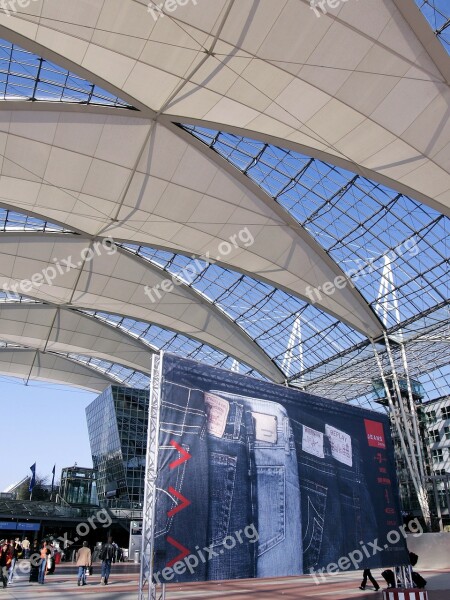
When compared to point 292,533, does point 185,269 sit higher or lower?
higher

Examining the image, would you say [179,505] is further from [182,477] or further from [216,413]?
[216,413]

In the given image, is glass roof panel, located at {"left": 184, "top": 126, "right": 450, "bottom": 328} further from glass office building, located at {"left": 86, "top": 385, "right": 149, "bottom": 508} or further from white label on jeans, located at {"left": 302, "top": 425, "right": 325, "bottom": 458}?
glass office building, located at {"left": 86, "top": 385, "right": 149, "bottom": 508}

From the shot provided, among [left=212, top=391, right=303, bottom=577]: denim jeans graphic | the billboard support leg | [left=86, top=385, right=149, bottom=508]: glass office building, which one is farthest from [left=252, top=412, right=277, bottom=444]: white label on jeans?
[left=86, top=385, right=149, bottom=508]: glass office building

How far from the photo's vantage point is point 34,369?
172 feet

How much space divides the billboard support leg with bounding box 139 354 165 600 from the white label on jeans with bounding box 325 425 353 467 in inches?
205

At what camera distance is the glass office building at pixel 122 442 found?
59062mm

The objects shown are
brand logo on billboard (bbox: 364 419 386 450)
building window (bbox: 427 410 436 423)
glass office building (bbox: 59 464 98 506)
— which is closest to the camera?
brand logo on billboard (bbox: 364 419 386 450)

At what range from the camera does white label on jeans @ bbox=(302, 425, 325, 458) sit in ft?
42.6

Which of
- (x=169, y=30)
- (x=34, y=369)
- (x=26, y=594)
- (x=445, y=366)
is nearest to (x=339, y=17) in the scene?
(x=169, y=30)

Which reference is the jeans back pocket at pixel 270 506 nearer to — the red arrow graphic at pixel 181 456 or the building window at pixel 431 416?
the red arrow graphic at pixel 181 456

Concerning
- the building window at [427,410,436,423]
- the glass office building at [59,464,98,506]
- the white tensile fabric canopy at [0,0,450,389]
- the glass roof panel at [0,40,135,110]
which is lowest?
the glass office building at [59,464,98,506]

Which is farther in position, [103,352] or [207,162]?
[103,352]

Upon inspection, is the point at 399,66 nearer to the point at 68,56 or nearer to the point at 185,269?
the point at 68,56

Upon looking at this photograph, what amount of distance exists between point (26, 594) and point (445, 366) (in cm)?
3715
